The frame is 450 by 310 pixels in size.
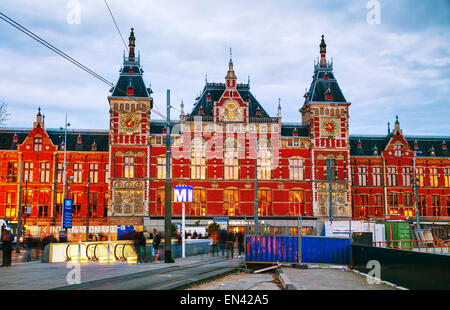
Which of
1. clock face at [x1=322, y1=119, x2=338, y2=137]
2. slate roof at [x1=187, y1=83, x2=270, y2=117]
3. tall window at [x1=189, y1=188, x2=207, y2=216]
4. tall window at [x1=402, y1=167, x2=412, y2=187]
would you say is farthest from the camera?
tall window at [x1=402, y1=167, x2=412, y2=187]

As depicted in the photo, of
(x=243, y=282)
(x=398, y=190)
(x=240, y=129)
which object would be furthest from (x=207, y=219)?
(x=243, y=282)

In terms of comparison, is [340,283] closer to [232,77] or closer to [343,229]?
[343,229]

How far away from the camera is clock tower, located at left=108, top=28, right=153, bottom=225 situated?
48438mm

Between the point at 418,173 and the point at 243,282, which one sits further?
the point at 418,173

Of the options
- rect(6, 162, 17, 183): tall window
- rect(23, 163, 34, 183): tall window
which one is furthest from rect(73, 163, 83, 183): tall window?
rect(6, 162, 17, 183): tall window

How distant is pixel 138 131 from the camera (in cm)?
4925

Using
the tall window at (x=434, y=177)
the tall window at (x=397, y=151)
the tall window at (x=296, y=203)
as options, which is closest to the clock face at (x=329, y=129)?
the tall window at (x=296, y=203)

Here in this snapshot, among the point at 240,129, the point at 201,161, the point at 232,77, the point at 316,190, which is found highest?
the point at 232,77

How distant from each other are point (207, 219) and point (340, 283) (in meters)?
35.0

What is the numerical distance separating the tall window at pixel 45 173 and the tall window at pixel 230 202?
18980 mm

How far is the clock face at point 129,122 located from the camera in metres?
49.1

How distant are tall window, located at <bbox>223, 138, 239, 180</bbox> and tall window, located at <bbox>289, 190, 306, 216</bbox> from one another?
6.31m

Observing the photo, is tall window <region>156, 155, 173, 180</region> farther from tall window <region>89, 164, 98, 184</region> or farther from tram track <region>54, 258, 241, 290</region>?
tram track <region>54, 258, 241, 290</region>

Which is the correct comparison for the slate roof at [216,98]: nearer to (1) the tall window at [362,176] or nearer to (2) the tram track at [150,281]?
(1) the tall window at [362,176]
